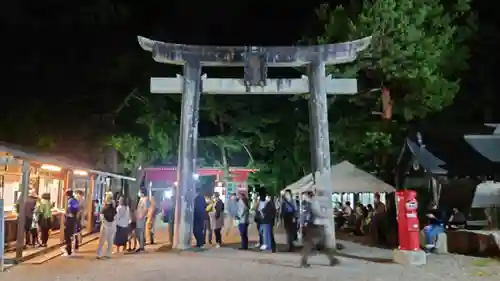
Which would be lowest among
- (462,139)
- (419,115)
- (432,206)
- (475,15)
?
(432,206)

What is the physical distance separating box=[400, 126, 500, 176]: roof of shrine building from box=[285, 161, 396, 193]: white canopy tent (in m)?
1.52

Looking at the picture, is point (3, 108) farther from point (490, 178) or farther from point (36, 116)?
Answer: point (490, 178)

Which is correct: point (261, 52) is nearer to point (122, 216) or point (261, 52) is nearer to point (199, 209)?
point (199, 209)

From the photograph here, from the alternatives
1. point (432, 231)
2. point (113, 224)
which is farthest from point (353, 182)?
point (113, 224)

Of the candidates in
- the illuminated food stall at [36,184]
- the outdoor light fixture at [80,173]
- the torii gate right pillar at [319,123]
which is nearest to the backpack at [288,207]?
the torii gate right pillar at [319,123]

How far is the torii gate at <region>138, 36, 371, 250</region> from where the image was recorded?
16109 mm

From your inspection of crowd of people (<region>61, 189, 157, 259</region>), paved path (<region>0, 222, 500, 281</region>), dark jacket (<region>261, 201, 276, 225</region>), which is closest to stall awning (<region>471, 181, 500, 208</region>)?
paved path (<region>0, 222, 500, 281</region>)

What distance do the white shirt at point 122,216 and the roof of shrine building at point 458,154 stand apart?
31.2ft

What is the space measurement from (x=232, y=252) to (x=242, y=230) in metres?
1.09

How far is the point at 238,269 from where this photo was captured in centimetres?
1178

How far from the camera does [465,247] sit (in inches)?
596

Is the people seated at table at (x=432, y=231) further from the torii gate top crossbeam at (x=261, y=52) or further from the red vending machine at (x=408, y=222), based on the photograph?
the torii gate top crossbeam at (x=261, y=52)

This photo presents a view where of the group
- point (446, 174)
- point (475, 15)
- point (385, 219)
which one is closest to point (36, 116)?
point (385, 219)

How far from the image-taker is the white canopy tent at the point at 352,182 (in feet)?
Answer: 59.8
